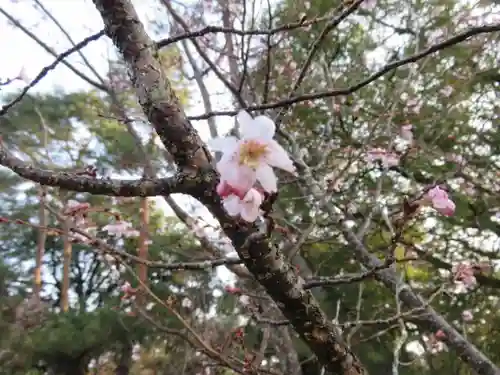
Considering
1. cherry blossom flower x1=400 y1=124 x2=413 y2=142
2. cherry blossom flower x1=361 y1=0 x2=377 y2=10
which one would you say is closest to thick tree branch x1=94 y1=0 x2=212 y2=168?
cherry blossom flower x1=400 y1=124 x2=413 y2=142

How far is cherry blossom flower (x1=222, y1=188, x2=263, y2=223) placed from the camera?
0.66m

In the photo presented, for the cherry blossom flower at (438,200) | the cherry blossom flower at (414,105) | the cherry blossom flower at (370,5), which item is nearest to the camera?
the cherry blossom flower at (438,200)

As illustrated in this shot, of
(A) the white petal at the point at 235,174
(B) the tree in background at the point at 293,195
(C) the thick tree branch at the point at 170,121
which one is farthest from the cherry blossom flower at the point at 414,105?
(A) the white petal at the point at 235,174

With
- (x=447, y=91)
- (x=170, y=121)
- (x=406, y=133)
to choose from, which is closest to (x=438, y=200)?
(x=170, y=121)

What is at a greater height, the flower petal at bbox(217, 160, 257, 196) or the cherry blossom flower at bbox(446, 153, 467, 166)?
the cherry blossom flower at bbox(446, 153, 467, 166)

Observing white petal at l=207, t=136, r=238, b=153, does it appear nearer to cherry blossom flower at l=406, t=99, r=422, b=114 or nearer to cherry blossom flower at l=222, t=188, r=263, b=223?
cherry blossom flower at l=222, t=188, r=263, b=223

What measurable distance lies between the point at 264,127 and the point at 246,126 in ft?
0.08

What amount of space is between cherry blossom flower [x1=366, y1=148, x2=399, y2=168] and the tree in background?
2cm

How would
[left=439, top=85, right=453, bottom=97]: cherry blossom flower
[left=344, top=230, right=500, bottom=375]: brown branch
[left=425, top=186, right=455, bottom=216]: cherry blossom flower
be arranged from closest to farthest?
[left=425, top=186, right=455, bottom=216]: cherry blossom flower → [left=344, top=230, right=500, bottom=375]: brown branch → [left=439, top=85, right=453, bottom=97]: cherry blossom flower

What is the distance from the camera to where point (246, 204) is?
2.18 ft

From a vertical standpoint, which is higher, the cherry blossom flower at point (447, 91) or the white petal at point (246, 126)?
the cherry blossom flower at point (447, 91)

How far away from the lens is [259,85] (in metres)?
3.44

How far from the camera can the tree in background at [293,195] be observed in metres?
0.73

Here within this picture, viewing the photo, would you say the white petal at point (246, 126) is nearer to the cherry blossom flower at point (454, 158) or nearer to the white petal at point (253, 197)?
the white petal at point (253, 197)
